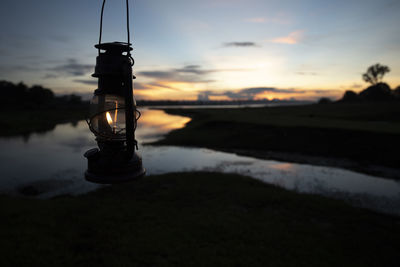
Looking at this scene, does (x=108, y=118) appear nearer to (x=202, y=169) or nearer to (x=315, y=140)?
(x=202, y=169)

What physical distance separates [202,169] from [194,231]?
978cm

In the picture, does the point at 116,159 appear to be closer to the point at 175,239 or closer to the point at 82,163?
the point at 175,239

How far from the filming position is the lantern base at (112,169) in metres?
1.78

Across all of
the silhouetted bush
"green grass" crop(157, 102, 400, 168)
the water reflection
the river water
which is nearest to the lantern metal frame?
the river water

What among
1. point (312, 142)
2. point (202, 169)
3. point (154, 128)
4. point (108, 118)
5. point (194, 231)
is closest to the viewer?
point (108, 118)

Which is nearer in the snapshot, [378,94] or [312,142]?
Answer: [312,142]

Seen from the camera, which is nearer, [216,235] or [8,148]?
[216,235]

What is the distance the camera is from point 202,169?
17.3 metres

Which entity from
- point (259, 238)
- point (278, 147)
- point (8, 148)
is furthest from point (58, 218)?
point (8, 148)

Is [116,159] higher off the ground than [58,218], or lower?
higher

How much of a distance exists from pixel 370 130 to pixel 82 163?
25.9 meters

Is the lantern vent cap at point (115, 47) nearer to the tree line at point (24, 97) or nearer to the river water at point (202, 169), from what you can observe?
the river water at point (202, 169)

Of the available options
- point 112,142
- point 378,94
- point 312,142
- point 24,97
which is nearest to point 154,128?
point 312,142

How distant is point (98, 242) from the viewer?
22.3 feet
